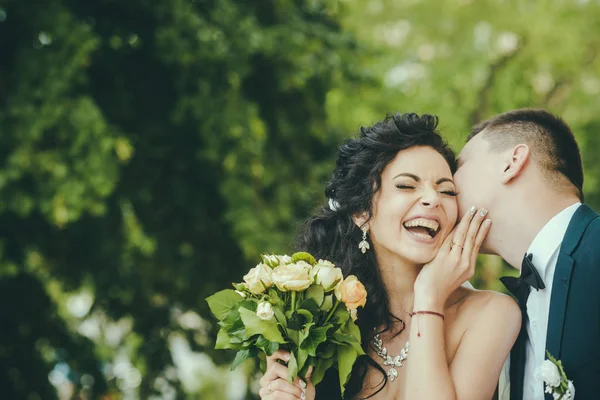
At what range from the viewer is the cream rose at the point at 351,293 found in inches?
136

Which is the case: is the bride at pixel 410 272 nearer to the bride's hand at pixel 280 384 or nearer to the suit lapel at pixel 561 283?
the bride's hand at pixel 280 384

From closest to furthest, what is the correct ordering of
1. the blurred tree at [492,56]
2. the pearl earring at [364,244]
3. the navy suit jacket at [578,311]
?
1. the navy suit jacket at [578,311]
2. the pearl earring at [364,244]
3. the blurred tree at [492,56]

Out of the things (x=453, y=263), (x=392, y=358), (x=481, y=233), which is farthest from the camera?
(x=392, y=358)

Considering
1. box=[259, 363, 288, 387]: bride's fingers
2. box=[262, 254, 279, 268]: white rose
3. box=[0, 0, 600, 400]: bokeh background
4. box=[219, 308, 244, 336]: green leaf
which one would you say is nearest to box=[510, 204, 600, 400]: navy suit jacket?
box=[259, 363, 288, 387]: bride's fingers

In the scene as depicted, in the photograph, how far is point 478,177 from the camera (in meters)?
3.91

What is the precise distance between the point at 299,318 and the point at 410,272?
81 centimetres

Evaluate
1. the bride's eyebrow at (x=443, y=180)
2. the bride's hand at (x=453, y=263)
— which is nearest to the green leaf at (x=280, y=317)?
the bride's hand at (x=453, y=263)

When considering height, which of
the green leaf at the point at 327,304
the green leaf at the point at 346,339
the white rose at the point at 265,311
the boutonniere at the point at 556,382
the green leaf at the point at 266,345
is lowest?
the boutonniere at the point at 556,382

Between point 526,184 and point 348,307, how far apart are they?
1049 millimetres

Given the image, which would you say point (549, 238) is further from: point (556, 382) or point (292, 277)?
point (292, 277)

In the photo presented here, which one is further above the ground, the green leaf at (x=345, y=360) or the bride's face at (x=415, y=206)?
the bride's face at (x=415, y=206)

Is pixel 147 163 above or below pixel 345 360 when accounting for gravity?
above

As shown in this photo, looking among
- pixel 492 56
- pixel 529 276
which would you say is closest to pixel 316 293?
pixel 529 276

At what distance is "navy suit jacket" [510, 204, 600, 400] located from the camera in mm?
3330
